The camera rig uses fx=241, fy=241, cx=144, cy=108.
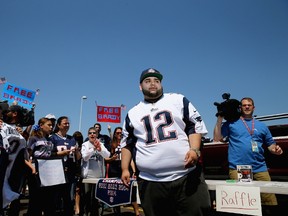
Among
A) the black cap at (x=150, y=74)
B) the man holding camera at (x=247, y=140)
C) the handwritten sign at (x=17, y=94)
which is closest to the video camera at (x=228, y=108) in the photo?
the man holding camera at (x=247, y=140)

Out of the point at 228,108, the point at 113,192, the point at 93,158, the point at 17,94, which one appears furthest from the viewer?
the point at 17,94

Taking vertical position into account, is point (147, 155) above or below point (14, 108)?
below

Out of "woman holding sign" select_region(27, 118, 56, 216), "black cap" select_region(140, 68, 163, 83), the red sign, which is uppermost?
the red sign

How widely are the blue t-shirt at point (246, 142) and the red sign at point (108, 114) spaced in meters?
7.51

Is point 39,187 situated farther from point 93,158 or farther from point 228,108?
point 228,108

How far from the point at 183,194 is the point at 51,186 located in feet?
9.72

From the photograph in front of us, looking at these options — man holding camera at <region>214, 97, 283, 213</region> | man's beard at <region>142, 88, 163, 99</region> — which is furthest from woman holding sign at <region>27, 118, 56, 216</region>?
man holding camera at <region>214, 97, 283, 213</region>

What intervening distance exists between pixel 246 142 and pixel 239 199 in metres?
1.52

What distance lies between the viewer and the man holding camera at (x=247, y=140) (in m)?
3.23

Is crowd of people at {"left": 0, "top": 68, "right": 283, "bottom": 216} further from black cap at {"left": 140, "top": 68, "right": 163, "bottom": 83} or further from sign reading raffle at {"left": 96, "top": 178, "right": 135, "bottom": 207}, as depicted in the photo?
sign reading raffle at {"left": 96, "top": 178, "right": 135, "bottom": 207}

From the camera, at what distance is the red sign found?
10430 millimetres

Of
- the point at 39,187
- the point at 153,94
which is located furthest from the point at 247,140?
the point at 39,187

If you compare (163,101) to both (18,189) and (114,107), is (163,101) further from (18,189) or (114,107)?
(114,107)

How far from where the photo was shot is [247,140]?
331 cm
